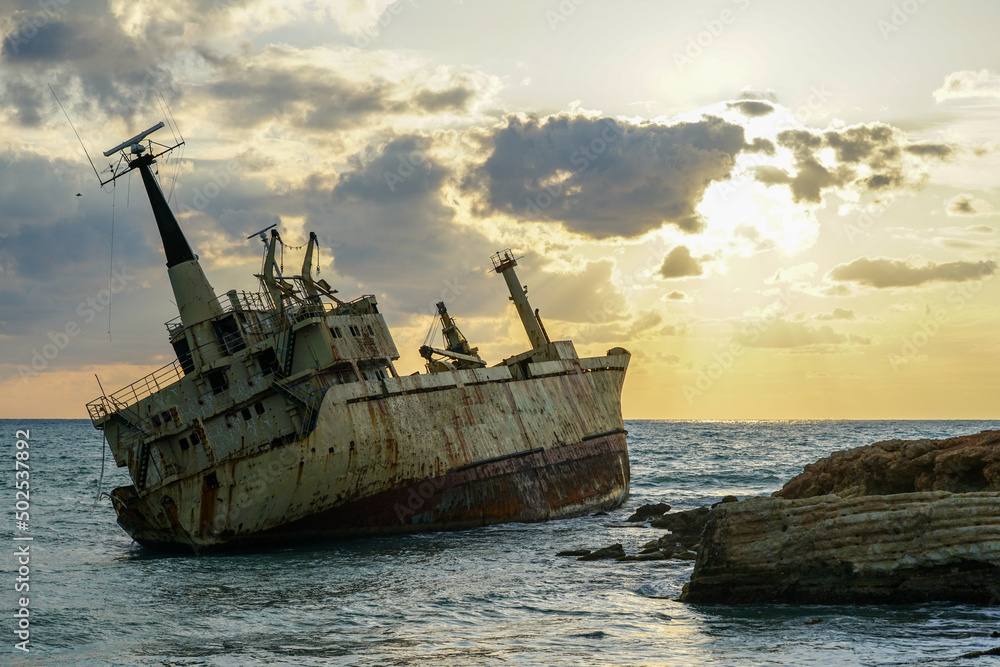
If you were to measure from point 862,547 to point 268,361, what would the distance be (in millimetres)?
15340

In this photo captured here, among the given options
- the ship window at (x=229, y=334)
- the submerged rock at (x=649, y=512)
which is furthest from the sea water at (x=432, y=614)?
the ship window at (x=229, y=334)

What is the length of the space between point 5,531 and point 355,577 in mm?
15498

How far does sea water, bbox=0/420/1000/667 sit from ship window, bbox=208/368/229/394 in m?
4.15

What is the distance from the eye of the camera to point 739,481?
4472 centimetres

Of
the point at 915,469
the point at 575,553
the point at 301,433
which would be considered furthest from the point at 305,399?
the point at 915,469

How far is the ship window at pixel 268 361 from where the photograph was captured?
22.4 meters

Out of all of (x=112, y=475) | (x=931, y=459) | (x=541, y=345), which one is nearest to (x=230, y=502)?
(x=931, y=459)

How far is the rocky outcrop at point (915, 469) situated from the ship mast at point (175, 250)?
1595cm

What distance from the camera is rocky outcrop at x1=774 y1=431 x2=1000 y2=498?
14328mm

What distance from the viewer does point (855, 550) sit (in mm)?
12523

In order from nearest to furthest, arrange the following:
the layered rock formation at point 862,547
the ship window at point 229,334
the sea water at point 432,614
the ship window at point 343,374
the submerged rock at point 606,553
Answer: the sea water at point 432,614 < the layered rock formation at point 862,547 < the submerged rock at point 606,553 < the ship window at point 343,374 < the ship window at point 229,334

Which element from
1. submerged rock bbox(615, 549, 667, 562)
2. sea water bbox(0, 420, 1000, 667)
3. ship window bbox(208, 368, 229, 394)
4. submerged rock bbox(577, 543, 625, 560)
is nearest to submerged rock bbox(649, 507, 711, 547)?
sea water bbox(0, 420, 1000, 667)

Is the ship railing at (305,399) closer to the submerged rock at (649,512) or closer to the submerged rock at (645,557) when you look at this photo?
the submerged rock at (645,557)

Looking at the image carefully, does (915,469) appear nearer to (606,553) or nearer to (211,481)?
(606,553)
